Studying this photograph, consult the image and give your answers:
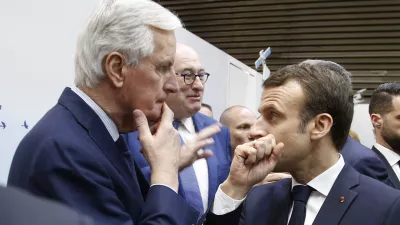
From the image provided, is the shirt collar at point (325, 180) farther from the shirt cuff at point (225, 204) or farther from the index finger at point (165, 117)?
the index finger at point (165, 117)

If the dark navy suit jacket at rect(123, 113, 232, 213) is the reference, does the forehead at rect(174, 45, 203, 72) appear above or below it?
above

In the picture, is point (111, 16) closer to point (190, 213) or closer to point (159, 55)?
point (159, 55)

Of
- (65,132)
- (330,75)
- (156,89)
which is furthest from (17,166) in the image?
(330,75)

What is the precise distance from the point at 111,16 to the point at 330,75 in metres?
0.73

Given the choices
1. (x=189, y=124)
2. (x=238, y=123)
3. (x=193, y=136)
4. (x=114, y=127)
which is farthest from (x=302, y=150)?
(x=238, y=123)

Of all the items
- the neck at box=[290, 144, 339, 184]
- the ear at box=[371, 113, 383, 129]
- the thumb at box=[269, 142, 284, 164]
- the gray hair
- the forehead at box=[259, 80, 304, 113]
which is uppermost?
the gray hair

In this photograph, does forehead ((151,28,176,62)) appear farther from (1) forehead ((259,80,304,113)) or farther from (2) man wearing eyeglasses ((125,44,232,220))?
(2) man wearing eyeglasses ((125,44,232,220))

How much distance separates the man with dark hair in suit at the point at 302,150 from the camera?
161cm

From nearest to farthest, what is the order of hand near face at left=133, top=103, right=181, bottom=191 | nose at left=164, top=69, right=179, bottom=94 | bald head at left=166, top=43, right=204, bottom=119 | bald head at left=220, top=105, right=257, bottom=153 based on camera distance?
hand near face at left=133, top=103, right=181, bottom=191 → nose at left=164, top=69, right=179, bottom=94 → bald head at left=166, top=43, right=204, bottom=119 → bald head at left=220, top=105, right=257, bottom=153

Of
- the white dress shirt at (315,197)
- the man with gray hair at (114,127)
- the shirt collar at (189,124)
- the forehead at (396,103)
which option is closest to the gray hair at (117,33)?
the man with gray hair at (114,127)

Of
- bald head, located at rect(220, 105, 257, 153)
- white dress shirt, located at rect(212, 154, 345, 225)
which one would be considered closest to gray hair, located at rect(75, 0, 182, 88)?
white dress shirt, located at rect(212, 154, 345, 225)

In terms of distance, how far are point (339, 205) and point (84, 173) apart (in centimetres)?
78

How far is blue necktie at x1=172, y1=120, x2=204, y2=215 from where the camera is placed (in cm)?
207

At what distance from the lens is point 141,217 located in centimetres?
122
